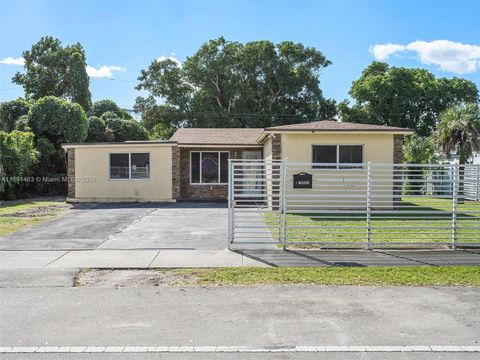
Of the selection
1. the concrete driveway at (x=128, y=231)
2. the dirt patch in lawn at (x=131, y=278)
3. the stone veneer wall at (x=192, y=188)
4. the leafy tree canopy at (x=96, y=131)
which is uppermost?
the leafy tree canopy at (x=96, y=131)

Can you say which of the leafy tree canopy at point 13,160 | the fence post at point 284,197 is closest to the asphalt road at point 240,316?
the fence post at point 284,197

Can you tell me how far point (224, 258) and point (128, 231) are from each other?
13.9ft

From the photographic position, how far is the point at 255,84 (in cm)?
3947

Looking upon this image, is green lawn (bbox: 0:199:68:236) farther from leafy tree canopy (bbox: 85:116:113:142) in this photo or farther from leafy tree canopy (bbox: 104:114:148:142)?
leafy tree canopy (bbox: 104:114:148:142)

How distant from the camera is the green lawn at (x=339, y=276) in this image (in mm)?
7105

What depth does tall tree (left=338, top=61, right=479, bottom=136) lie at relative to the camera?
39.3 meters

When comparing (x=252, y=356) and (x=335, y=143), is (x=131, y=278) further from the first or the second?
(x=335, y=143)

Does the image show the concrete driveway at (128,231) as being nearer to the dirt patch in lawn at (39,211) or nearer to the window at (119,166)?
the dirt patch in lawn at (39,211)

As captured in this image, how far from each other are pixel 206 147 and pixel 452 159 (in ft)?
45.2

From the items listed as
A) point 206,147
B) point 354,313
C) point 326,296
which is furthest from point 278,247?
point 206,147

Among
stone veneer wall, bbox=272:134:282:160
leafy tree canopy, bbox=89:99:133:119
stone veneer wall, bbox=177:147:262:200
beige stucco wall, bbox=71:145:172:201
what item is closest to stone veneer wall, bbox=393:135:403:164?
stone veneer wall, bbox=272:134:282:160

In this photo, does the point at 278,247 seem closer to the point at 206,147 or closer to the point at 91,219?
the point at 91,219

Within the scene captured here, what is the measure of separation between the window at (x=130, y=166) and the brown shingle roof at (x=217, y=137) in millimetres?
1847

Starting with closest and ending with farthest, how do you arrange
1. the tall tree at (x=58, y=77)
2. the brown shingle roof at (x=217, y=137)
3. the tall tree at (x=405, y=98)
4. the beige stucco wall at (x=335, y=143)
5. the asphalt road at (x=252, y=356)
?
the asphalt road at (x=252, y=356) < the beige stucco wall at (x=335, y=143) < the brown shingle roof at (x=217, y=137) < the tall tree at (x=58, y=77) < the tall tree at (x=405, y=98)
